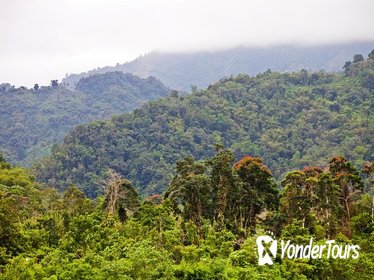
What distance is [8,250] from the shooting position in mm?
20109

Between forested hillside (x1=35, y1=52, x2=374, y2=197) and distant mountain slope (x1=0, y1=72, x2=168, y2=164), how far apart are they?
102 feet

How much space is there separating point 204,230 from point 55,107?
10716 cm

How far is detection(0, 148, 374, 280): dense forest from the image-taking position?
1666 centimetres

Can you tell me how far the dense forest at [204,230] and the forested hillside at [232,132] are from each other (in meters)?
37.9

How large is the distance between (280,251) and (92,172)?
50418 millimetres

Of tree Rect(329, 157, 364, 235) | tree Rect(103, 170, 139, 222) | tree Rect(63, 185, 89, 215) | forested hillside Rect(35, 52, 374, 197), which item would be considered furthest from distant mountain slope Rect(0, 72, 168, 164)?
tree Rect(329, 157, 364, 235)

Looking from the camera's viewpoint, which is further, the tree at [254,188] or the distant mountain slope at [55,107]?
the distant mountain slope at [55,107]

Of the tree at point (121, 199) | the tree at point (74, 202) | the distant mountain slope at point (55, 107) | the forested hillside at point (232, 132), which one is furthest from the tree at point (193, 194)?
the distant mountain slope at point (55, 107)

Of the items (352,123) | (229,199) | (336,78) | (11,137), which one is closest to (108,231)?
(229,199)

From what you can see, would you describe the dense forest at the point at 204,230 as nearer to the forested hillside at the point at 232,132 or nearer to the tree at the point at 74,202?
the tree at the point at 74,202

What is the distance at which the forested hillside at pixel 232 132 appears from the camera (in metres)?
66.4

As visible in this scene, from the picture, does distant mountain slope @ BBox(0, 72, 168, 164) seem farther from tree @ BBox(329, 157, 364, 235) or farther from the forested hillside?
tree @ BBox(329, 157, 364, 235)

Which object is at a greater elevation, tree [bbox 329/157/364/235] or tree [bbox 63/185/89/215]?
tree [bbox 329/157/364/235]

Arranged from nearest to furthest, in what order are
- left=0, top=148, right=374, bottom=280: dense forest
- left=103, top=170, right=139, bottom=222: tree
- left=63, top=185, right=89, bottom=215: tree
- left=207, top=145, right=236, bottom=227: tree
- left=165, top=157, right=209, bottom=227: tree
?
left=0, top=148, right=374, bottom=280: dense forest, left=207, top=145, right=236, bottom=227: tree, left=165, top=157, right=209, bottom=227: tree, left=103, top=170, right=139, bottom=222: tree, left=63, top=185, right=89, bottom=215: tree
